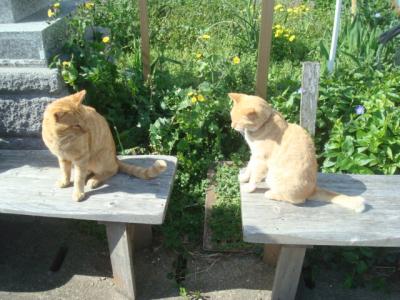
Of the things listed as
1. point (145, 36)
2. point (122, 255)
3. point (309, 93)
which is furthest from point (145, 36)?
point (122, 255)

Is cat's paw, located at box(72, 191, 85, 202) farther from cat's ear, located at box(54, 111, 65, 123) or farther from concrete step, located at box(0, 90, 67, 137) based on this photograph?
concrete step, located at box(0, 90, 67, 137)

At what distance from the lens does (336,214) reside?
2.14m

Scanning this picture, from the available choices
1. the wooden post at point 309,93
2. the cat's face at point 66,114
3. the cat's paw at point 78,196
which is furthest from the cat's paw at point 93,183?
the wooden post at point 309,93

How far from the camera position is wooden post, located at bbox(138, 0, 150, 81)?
310 centimetres

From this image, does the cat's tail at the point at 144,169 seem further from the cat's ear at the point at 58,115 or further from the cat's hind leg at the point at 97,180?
the cat's ear at the point at 58,115

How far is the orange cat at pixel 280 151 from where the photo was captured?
2055 mm

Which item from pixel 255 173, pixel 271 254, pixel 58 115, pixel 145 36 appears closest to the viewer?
pixel 58 115

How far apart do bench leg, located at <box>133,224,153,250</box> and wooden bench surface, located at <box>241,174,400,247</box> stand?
0.81 m

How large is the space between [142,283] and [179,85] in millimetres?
1714

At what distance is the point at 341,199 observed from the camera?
2174 millimetres

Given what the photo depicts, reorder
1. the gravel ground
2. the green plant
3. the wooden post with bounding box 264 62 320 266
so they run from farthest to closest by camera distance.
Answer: the green plant < the wooden post with bounding box 264 62 320 266 < the gravel ground

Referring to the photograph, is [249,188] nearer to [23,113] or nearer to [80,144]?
[80,144]

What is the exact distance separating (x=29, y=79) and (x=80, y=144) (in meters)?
0.93

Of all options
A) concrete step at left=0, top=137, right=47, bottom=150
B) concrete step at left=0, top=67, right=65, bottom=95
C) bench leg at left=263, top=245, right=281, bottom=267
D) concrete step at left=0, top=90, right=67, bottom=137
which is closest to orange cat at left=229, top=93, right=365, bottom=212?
bench leg at left=263, top=245, right=281, bottom=267
